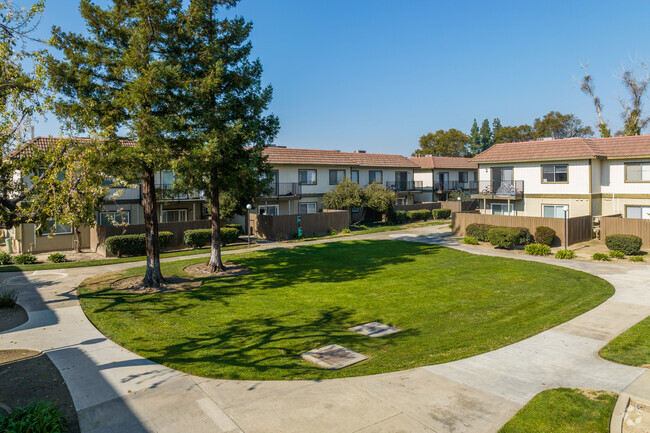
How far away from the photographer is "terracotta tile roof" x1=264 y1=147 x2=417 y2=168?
120ft

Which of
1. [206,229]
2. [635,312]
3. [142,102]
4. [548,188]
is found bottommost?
[635,312]

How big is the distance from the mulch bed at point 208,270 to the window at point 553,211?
22428 mm

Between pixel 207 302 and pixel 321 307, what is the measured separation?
12.5 ft

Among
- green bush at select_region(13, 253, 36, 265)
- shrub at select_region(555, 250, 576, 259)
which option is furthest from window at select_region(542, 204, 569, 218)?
green bush at select_region(13, 253, 36, 265)

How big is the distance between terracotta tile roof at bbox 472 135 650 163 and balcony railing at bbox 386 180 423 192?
12639 mm

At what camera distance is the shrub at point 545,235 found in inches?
990

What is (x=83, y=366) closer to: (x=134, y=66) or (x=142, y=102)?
(x=142, y=102)

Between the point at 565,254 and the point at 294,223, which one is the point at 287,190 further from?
the point at 565,254

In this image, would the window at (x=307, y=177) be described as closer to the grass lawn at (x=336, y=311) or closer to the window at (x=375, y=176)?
the window at (x=375, y=176)

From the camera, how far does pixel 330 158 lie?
40.3 m

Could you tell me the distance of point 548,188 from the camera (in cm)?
3030

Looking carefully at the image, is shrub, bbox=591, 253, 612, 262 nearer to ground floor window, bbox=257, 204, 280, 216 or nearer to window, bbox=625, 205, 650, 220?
window, bbox=625, 205, 650, 220

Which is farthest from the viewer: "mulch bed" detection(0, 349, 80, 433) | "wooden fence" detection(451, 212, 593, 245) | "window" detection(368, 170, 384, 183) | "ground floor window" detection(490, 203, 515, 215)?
"window" detection(368, 170, 384, 183)

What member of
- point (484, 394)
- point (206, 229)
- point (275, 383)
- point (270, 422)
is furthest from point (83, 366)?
point (206, 229)
